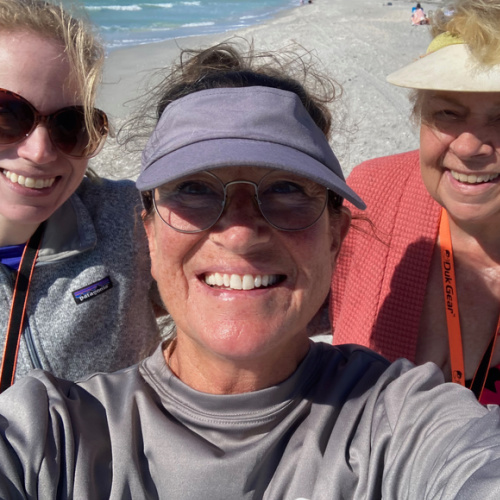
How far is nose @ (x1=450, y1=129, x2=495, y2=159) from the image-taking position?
242 centimetres

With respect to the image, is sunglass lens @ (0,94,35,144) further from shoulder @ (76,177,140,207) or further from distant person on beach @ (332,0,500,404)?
distant person on beach @ (332,0,500,404)

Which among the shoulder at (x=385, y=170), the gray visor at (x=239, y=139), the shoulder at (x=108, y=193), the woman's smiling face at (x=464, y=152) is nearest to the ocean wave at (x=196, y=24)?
the shoulder at (x=385, y=170)

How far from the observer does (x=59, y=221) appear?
2561mm

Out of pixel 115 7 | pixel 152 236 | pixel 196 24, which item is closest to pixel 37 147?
pixel 152 236

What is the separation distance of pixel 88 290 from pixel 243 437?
1.09 metres

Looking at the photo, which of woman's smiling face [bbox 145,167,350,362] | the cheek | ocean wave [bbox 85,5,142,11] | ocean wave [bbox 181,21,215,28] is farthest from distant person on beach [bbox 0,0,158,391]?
ocean wave [bbox 85,5,142,11]

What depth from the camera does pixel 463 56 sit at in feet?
7.75

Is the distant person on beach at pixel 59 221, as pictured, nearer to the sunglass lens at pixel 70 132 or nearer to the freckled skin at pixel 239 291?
the sunglass lens at pixel 70 132

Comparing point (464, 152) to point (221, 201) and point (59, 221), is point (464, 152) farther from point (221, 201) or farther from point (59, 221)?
point (59, 221)

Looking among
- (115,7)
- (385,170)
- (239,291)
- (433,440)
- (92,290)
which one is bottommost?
(115,7)

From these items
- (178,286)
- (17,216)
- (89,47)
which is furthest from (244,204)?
(89,47)

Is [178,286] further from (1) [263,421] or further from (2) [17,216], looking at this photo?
(2) [17,216]

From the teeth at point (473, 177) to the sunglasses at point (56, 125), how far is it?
4.62ft

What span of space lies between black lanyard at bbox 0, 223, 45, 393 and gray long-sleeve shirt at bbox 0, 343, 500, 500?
796 mm
